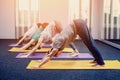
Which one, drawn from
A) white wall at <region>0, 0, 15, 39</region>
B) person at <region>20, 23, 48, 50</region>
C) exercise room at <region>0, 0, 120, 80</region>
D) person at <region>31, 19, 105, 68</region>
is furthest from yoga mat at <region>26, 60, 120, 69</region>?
white wall at <region>0, 0, 15, 39</region>

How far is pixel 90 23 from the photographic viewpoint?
9.23m

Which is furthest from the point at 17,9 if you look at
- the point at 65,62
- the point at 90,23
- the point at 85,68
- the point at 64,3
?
the point at 85,68

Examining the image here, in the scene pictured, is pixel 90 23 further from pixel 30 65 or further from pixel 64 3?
pixel 30 65

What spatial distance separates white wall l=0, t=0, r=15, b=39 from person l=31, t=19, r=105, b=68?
5104 millimetres

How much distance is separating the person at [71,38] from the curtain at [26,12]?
4788 mm

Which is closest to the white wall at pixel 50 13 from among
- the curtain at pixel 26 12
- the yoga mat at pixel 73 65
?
the curtain at pixel 26 12

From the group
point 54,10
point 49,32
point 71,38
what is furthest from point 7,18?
point 71,38

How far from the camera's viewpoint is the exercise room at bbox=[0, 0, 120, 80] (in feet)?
13.2

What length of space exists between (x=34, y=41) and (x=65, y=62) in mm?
1534

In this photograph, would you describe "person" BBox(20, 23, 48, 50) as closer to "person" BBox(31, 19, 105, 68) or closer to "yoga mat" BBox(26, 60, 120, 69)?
"yoga mat" BBox(26, 60, 120, 69)

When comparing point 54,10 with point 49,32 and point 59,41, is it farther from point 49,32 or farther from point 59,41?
point 59,41

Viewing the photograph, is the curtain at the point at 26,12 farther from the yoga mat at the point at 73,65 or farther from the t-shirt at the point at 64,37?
the t-shirt at the point at 64,37

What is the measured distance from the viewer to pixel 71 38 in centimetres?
454

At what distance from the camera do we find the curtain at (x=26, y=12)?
9.09m
